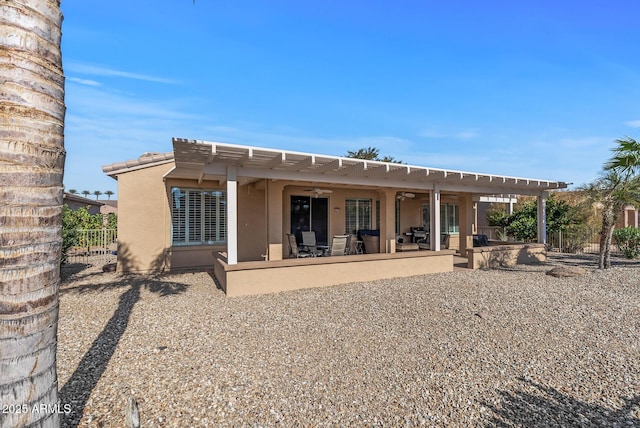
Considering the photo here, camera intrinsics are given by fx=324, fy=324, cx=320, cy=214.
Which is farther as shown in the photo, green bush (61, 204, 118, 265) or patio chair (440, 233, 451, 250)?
patio chair (440, 233, 451, 250)

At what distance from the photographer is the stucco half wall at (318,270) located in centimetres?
741

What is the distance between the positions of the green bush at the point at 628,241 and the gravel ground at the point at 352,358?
8606 millimetres

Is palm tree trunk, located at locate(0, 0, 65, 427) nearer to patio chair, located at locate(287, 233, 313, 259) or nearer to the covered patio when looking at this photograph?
the covered patio

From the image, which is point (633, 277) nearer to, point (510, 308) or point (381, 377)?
point (510, 308)

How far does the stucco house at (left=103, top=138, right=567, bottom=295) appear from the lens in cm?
770

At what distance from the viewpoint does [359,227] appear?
14.1 m

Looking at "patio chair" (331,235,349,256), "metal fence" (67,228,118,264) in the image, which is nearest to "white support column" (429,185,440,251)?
"patio chair" (331,235,349,256)

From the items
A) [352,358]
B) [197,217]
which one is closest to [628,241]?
[352,358]

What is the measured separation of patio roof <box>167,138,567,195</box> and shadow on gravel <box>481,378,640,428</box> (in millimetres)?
5734

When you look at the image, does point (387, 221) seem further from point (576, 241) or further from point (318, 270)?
point (576, 241)

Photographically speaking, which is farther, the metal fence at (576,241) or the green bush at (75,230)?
the metal fence at (576,241)

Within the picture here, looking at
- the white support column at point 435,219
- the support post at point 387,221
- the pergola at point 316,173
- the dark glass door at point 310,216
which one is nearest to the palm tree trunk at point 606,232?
the pergola at point 316,173

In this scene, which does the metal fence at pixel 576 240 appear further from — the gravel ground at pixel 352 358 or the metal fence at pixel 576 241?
the gravel ground at pixel 352 358

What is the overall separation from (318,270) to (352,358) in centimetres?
436
